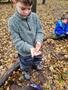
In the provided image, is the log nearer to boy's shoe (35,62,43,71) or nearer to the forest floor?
the forest floor

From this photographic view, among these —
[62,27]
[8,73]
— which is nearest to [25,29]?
[8,73]

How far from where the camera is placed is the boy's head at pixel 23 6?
2.95 metres

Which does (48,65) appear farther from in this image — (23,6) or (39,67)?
(23,6)

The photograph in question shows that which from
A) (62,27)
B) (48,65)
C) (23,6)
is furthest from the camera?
(62,27)

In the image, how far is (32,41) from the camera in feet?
11.7

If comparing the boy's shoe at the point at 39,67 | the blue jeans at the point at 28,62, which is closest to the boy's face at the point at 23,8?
the blue jeans at the point at 28,62

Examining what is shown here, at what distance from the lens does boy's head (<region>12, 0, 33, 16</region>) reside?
9.66 feet

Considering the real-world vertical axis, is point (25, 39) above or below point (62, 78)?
above

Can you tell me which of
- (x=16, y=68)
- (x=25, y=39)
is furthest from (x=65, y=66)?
(x=25, y=39)

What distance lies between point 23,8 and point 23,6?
0.04 m

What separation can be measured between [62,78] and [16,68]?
3.31ft

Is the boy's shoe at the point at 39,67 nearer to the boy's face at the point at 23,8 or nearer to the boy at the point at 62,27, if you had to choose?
the boy's face at the point at 23,8

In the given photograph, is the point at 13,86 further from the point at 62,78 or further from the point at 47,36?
the point at 47,36

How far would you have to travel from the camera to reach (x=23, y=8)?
9.94ft
